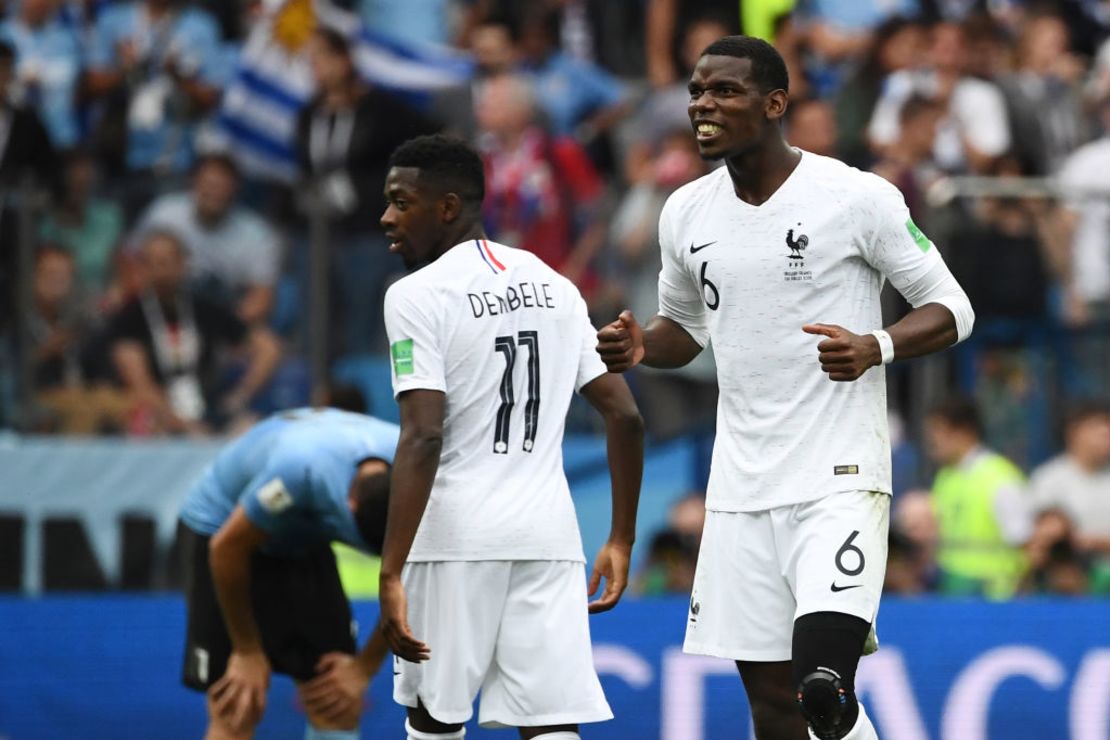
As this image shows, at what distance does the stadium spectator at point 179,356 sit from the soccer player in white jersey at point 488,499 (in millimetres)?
4777

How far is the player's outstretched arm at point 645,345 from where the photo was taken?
588 centimetres

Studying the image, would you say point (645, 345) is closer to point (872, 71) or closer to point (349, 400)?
point (349, 400)

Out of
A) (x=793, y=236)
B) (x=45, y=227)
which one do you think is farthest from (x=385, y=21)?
(x=793, y=236)

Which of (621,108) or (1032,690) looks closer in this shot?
(1032,690)

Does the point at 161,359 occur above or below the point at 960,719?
above

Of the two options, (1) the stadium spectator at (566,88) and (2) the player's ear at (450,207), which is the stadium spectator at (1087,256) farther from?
(2) the player's ear at (450,207)

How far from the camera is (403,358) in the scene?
621 cm

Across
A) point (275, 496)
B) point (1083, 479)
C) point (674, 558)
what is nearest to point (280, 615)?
point (275, 496)

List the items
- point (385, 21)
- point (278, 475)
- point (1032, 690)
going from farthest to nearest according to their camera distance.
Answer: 1. point (385, 21)
2. point (1032, 690)
3. point (278, 475)

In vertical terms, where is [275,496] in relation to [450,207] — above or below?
below

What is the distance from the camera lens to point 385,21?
1370 centimetres

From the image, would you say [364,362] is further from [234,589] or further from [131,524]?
[234,589]

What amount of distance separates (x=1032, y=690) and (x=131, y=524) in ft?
16.3

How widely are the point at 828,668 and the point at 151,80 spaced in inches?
336
